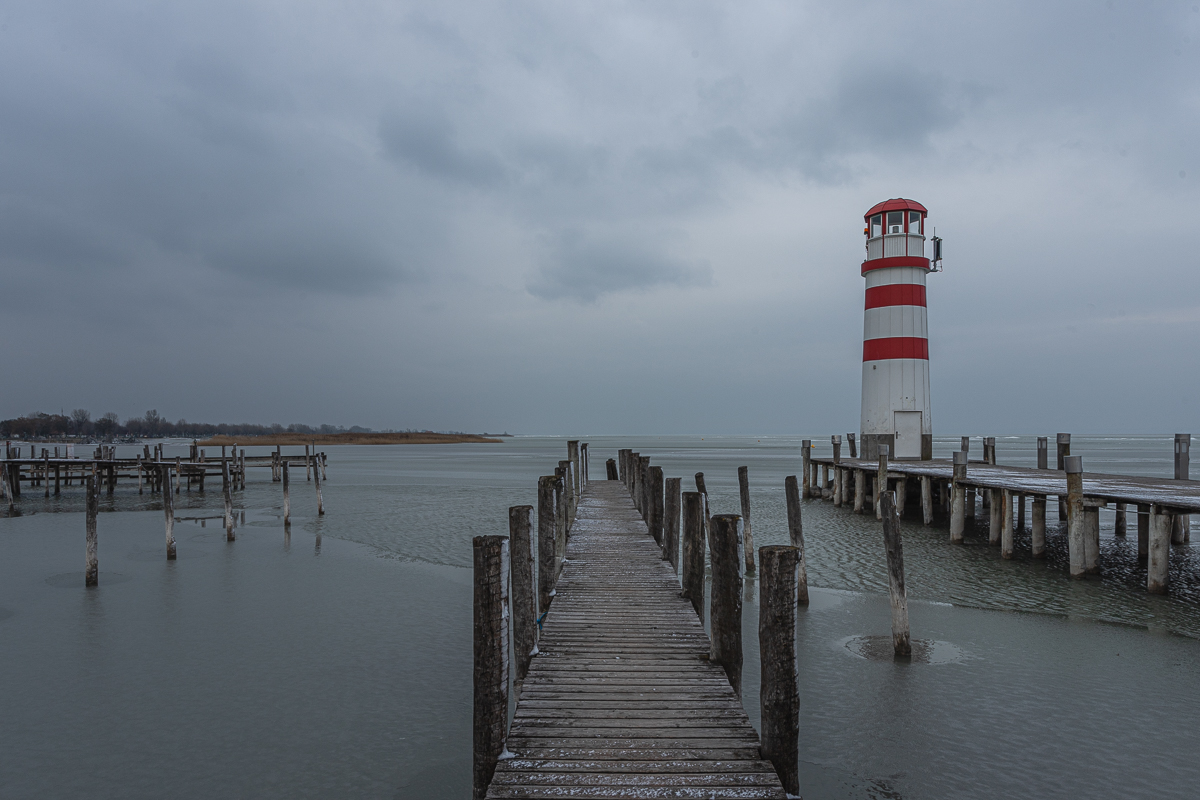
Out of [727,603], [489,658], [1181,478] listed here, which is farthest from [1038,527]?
[489,658]

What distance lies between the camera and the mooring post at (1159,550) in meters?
10.7

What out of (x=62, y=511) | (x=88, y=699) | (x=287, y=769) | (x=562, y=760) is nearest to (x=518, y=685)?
(x=562, y=760)

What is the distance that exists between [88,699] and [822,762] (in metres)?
7.80

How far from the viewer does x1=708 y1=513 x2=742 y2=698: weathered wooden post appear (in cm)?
560

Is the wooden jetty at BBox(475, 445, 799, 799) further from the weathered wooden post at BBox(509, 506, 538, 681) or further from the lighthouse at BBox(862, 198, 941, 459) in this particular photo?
the lighthouse at BBox(862, 198, 941, 459)

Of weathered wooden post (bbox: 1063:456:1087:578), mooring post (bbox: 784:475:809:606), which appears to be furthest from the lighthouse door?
mooring post (bbox: 784:475:809:606)

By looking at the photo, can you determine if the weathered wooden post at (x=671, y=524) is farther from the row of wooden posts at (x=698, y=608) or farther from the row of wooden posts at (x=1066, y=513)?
the row of wooden posts at (x=1066, y=513)

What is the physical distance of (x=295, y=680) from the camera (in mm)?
7941

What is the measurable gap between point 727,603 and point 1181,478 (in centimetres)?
1818

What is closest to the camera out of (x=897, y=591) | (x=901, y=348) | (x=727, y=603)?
(x=727, y=603)

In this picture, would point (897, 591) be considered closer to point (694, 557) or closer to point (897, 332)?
point (694, 557)

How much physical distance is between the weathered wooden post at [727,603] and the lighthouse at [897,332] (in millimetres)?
18236

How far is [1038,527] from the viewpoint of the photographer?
46.0 ft

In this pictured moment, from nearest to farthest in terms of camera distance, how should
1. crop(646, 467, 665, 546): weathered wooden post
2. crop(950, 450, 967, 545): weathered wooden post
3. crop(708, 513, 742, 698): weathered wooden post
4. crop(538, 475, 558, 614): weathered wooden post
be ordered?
crop(708, 513, 742, 698): weathered wooden post
crop(538, 475, 558, 614): weathered wooden post
crop(646, 467, 665, 546): weathered wooden post
crop(950, 450, 967, 545): weathered wooden post
